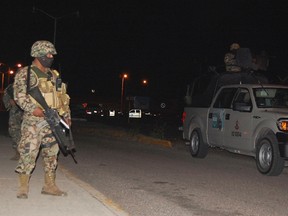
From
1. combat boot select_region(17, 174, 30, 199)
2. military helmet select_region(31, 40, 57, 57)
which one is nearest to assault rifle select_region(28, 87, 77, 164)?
military helmet select_region(31, 40, 57, 57)

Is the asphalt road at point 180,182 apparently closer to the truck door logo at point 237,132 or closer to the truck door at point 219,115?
the truck door at point 219,115

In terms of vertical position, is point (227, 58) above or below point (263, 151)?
above

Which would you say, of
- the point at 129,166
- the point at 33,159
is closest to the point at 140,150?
the point at 129,166

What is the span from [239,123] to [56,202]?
5.45 metres

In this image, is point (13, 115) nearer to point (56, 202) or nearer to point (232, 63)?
point (56, 202)

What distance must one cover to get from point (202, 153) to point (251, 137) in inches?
88.4

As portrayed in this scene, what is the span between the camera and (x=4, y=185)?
750 centimetres

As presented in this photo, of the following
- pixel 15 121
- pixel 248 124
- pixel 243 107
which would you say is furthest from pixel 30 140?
pixel 248 124

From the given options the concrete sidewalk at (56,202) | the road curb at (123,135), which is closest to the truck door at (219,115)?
the road curb at (123,135)

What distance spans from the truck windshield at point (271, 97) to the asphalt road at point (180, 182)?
57.1 inches

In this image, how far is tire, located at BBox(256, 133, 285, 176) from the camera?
9.55 m

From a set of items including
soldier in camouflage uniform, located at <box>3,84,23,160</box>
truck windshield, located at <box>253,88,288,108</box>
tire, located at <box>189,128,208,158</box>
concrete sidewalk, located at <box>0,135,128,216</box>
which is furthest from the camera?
tire, located at <box>189,128,208,158</box>

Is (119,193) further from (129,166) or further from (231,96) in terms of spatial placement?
(231,96)

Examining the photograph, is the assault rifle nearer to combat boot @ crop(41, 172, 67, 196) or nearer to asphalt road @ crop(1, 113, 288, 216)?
combat boot @ crop(41, 172, 67, 196)
